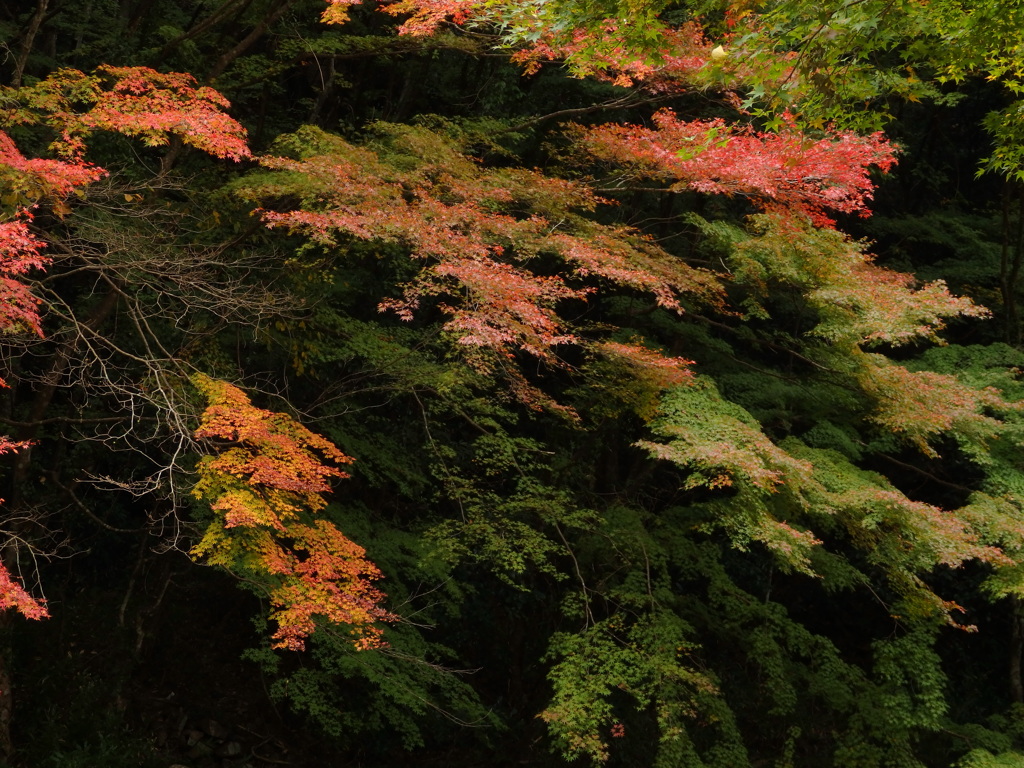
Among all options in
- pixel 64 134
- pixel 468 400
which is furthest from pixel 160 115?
pixel 468 400

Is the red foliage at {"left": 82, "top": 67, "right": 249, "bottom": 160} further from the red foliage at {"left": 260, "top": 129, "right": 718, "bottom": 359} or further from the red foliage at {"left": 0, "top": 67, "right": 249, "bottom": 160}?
the red foliage at {"left": 260, "top": 129, "right": 718, "bottom": 359}

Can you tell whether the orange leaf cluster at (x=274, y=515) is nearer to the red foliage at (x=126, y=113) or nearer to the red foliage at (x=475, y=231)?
the red foliage at (x=475, y=231)

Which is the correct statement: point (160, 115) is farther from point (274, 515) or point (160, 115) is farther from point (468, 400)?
point (468, 400)

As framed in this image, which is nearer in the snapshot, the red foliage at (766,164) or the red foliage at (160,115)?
the red foliage at (160,115)

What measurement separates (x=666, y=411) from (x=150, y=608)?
5.89m

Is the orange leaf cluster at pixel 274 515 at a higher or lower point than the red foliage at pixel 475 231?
lower

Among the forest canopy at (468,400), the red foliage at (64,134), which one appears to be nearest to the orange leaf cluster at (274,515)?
the forest canopy at (468,400)

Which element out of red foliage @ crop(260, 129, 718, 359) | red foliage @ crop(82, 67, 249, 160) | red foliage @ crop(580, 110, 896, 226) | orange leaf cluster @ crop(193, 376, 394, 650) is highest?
red foliage @ crop(580, 110, 896, 226)

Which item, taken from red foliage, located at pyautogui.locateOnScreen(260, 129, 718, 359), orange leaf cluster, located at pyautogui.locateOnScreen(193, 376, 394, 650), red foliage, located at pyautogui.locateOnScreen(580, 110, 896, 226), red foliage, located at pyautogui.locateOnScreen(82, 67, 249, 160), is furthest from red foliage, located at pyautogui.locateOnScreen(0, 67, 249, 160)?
red foliage, located at pyautogui.locateOnScreen(580, 110, 896, 226)

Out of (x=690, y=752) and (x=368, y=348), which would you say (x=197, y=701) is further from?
(x=690, y=752)

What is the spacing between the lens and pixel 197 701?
341 inches

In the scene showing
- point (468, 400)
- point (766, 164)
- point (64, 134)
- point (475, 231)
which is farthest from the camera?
point (468, 400)

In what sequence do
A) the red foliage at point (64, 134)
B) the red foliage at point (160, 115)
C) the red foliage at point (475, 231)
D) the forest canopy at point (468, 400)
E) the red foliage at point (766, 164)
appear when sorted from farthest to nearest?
the red foliage at point (766, 164)
the red foliage at point (475, 231)
the forest canopy at point (468, 400)
the red foliage at point (160, 115)
the red foliage at point (64, 134)

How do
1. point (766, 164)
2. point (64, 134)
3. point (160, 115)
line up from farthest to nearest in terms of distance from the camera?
point (766, 164) < point (160, 115) < point (64, 134)
